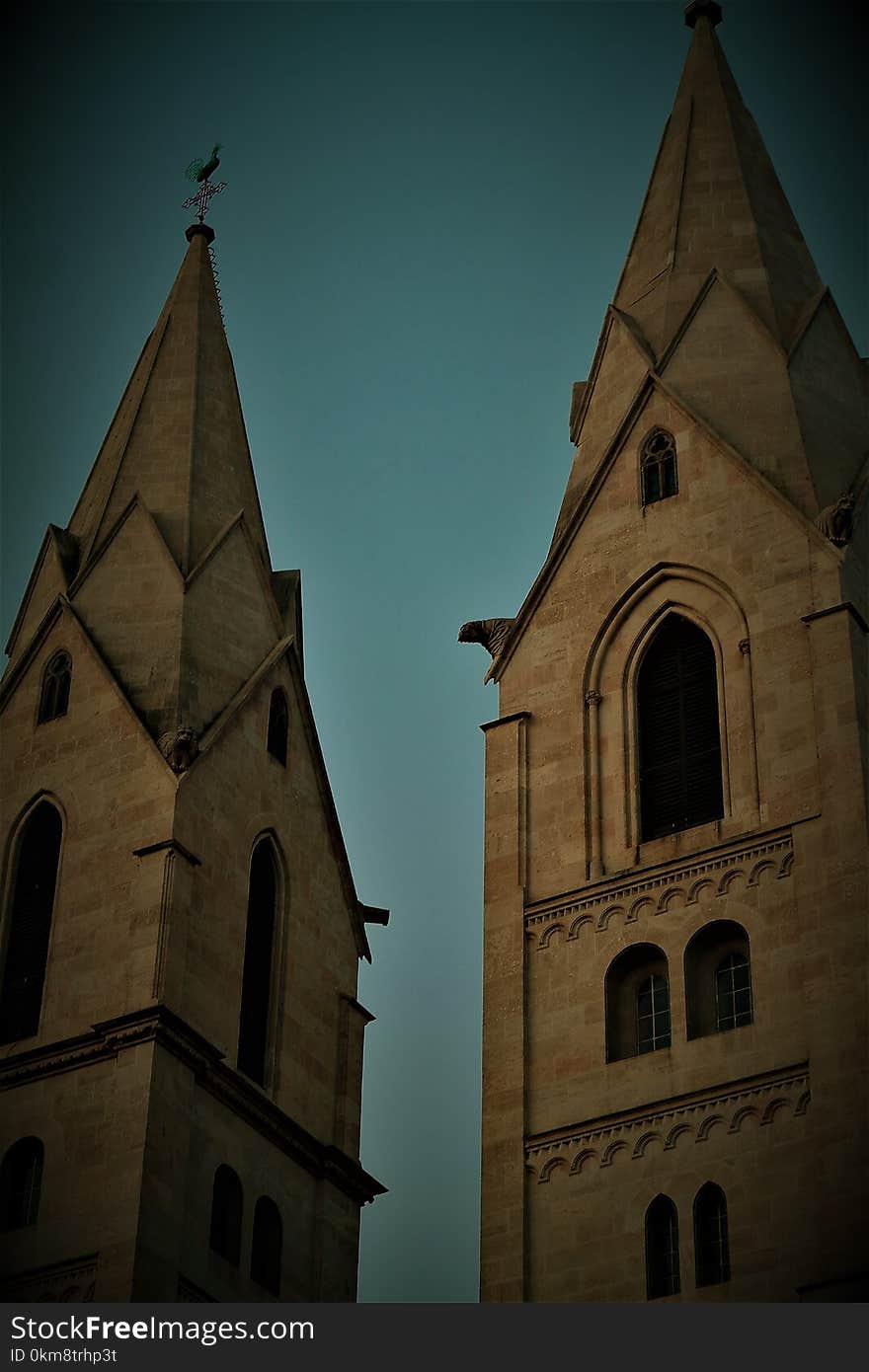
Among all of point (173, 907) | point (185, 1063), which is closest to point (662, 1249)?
point (185, 1063)

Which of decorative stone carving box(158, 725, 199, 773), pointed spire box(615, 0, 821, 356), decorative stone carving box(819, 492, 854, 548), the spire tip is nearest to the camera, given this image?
decorative stone carving box(819, 492, 854, 548)

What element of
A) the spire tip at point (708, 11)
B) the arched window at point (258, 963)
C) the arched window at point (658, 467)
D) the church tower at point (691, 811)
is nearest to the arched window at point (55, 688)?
the arched window at point (258, 963)

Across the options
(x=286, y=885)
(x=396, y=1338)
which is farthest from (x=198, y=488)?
(x=396, y=1338)

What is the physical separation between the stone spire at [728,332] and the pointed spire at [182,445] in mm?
6215

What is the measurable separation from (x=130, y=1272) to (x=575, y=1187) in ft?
18.7

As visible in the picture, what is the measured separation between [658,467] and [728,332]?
7.76ft

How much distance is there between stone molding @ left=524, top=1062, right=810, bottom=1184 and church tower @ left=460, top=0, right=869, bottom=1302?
0.04 meters

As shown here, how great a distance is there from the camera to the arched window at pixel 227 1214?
4475 centimetres

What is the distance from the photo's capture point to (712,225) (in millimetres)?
49812

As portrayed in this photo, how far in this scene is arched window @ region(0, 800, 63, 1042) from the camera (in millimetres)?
46281

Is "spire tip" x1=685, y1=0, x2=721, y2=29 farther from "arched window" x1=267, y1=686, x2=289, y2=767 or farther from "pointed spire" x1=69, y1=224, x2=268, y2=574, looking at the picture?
"arched window" x1=267, y1=686, x2=289, y2=767

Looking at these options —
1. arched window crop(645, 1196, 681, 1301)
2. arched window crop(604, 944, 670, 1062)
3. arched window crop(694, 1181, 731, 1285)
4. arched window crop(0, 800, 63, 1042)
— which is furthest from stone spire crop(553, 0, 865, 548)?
arched window crop(645, 1196, 681, 1301)

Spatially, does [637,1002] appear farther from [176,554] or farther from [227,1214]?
[176,554]

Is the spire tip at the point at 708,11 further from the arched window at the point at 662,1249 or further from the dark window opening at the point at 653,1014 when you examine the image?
the arched window at the point at 662,1249
